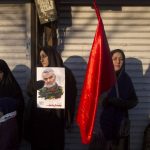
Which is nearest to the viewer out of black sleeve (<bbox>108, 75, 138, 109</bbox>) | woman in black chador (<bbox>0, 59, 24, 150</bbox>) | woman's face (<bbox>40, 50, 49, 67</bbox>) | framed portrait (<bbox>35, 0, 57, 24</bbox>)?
woman in black chador (<bbox>0, 59, 24, 150</bbox>)

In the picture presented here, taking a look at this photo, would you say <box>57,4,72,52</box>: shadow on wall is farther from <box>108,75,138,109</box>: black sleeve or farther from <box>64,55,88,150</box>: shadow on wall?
<box>108,75,138,109</box>: black sleeve

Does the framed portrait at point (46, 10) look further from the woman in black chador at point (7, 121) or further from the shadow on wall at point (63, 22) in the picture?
the woman in black chador at point (7, 121)

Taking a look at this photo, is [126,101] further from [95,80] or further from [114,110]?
[95,80]

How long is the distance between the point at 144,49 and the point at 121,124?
1602mm

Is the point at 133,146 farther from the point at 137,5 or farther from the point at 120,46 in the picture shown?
the point at 137,5

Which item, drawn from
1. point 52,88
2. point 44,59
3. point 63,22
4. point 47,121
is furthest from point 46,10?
point 47,121

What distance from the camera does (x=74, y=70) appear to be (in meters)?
7.66

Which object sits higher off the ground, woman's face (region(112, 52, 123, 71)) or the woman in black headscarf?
woman's face (region(112, 52, 123, 71))

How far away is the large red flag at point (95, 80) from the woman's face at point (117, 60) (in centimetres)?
55

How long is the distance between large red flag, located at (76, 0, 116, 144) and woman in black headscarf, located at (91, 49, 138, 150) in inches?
19.1

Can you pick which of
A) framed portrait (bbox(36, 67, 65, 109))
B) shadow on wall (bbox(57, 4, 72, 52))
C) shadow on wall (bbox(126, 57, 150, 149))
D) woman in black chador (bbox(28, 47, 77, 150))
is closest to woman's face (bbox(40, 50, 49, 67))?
woman in black chador (bbox(28, 47, 77, 150))

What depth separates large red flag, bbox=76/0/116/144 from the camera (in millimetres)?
5883

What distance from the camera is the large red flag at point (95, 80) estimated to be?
5883mm

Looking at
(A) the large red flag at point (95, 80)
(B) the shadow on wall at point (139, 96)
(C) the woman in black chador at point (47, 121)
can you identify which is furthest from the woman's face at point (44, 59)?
(B) the shadow on wall at point (139, 96)
